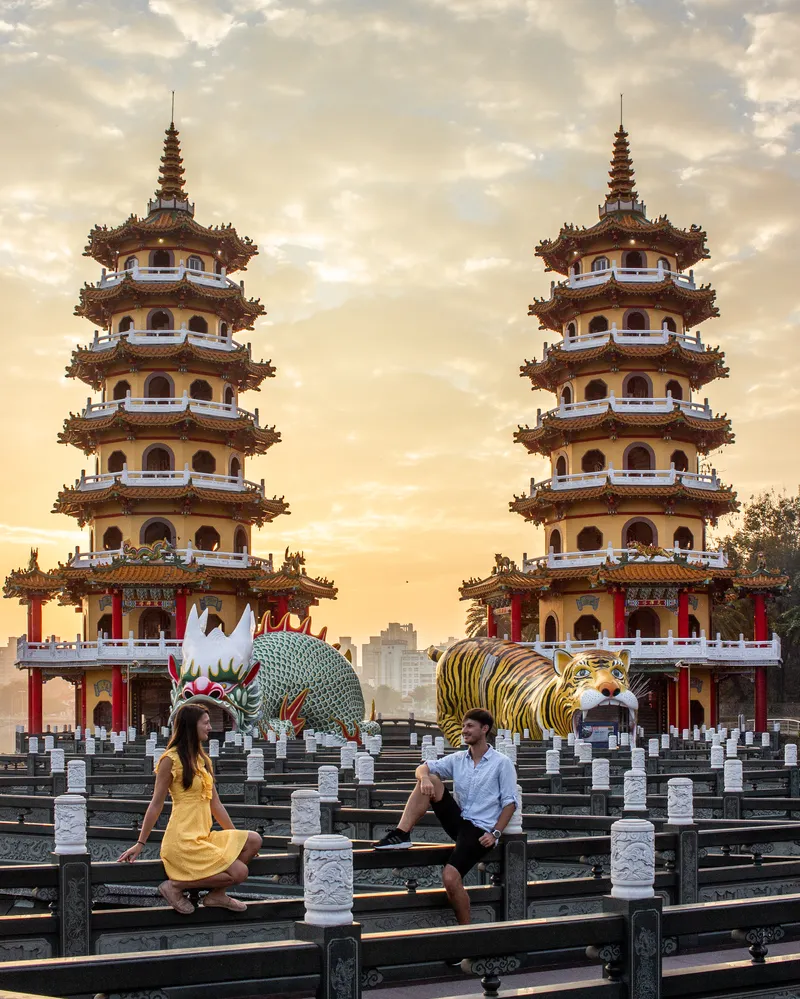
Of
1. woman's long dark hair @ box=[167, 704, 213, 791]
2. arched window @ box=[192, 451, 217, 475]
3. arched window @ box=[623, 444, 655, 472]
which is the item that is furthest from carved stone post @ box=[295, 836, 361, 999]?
arched window @ box=[192, 451, 217, 475]

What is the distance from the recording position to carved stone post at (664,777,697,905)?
39.5ft

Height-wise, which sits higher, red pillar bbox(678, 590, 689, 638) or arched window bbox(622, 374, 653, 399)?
arched window bbox(622, 374, 653, 399)

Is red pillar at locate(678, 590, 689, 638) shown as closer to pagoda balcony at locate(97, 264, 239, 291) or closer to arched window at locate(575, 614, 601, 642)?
arched window at locate(575, 614, 601, 642)

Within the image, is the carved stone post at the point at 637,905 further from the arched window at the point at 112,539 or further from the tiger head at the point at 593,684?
the arched window at the point at 112,539

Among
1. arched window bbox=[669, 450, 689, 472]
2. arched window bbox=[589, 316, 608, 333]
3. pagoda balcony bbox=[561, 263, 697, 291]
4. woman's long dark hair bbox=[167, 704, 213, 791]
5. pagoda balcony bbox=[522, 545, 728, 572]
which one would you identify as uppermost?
pagoda balcony bbox=[561, 263, 697, 291]

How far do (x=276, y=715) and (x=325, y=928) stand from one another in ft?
101

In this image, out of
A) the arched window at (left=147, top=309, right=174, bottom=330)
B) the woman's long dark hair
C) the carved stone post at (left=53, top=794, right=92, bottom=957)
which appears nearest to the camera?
the woman's long dark hair

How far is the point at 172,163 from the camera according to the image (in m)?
53.4

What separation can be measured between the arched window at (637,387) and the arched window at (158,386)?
16.4 m

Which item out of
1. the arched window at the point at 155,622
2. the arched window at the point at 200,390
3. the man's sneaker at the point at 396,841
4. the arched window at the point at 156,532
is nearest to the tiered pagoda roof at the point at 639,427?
the arched window at the point at 200,390

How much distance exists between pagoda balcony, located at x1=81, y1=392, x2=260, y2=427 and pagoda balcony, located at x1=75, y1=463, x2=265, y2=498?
207 cm

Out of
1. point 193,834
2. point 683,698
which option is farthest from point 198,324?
point 193,834

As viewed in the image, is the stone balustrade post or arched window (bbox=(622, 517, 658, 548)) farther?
arched window (bbox=(622, 517, 658, 548))

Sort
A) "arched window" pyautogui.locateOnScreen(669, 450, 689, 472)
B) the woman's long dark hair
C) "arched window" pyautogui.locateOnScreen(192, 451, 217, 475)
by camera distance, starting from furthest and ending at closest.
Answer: "arched window" pyautogui.locateOnScreen(192, 451, 217, 475), "arched window" pyautogui.locateOnScreen(669, 450, 689, 472), the woman's long dark hair
